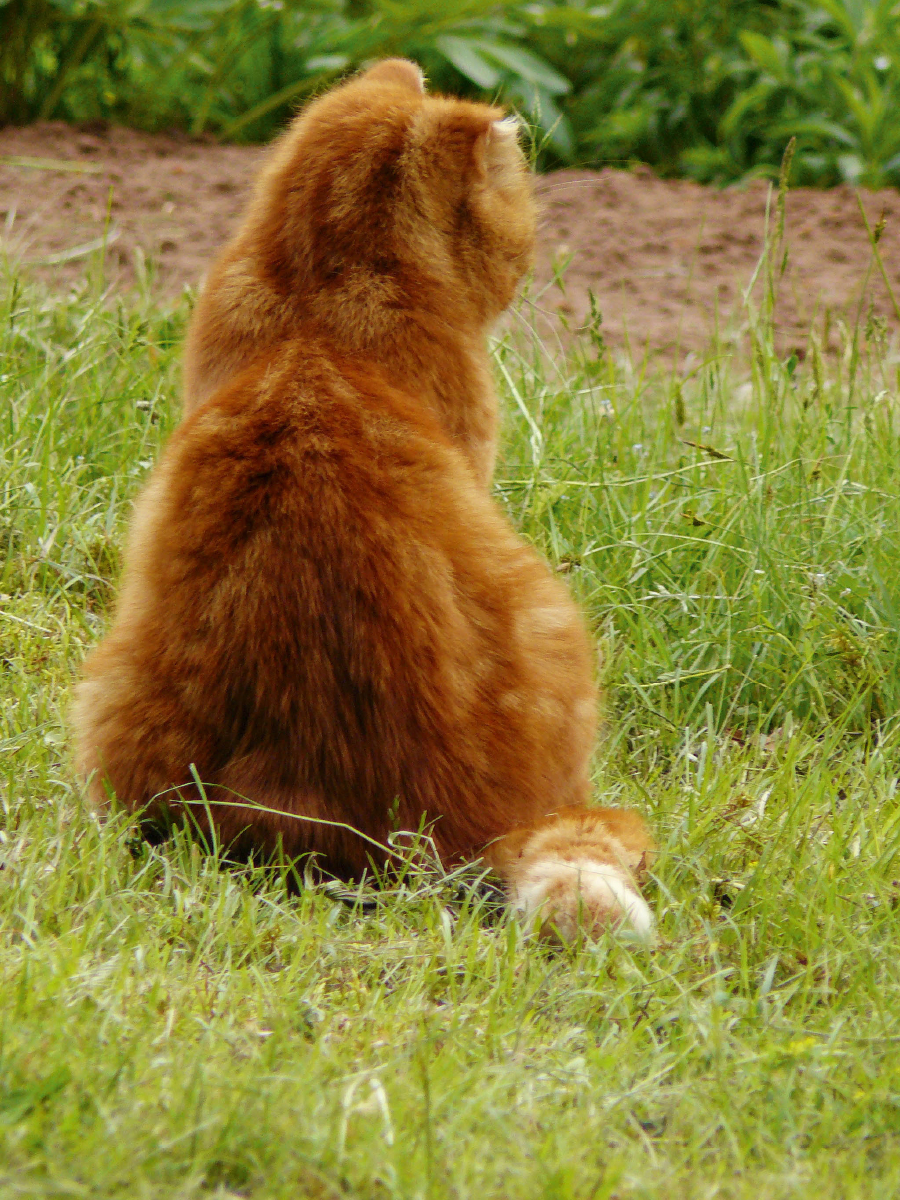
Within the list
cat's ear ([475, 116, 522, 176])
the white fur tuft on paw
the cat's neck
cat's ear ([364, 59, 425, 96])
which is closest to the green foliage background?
cat's ear ([364, 59, 425, 96])

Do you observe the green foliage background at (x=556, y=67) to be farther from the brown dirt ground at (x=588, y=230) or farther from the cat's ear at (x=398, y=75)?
the cat's ear at (x=398, y=75)

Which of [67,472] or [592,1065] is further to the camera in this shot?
[67,472]

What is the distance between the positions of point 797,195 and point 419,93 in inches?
156

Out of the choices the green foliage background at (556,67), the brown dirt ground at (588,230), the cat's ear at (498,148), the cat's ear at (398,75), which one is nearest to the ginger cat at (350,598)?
the cat's ear at (498,148)

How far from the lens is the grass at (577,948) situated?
5.20ft

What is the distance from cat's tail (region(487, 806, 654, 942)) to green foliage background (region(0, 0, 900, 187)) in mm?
4505

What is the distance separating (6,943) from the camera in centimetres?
202

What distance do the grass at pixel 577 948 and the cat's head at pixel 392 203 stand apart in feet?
3.08

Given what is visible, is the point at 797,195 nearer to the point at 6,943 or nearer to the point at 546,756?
the point at 546,756

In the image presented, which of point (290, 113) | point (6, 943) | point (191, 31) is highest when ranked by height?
point (191, 31)

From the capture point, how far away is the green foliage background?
6086mm

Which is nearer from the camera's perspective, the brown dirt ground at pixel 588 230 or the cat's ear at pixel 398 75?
the cat's ear at pixel 398 75

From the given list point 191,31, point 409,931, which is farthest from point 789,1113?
point 191,31

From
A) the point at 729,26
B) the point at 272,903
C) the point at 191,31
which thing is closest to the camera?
the point at 272,903
